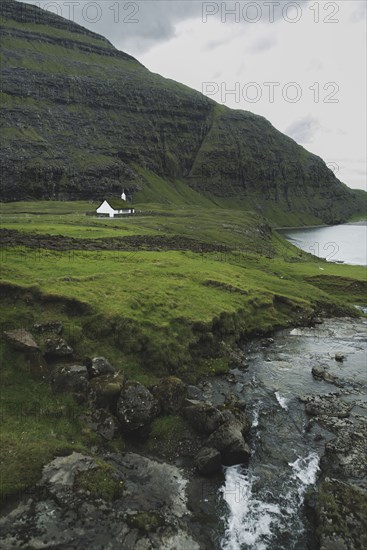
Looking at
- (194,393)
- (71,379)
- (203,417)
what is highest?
(71,379)

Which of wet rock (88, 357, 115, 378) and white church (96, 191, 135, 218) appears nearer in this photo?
wet rock (88, 357, 115, 378)

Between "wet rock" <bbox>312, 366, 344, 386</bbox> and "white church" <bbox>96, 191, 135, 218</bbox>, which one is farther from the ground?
"white church" <bbox>96, 191, 135, 218</bbox>

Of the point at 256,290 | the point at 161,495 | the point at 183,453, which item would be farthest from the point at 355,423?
the point at 256,290

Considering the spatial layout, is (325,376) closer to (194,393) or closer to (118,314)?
(194,393)

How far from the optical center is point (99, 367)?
31609 millimetres

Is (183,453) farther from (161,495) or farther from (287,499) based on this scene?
(287,499)

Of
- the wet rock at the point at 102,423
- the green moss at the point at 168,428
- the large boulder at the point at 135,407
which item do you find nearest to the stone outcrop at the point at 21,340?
the wet rock at the point at 102,423

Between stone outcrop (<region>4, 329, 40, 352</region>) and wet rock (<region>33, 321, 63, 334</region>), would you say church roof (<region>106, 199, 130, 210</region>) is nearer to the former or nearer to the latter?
wet rock (<region>33, 321, 63, 334</region>)

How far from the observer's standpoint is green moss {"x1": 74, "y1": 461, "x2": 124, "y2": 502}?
2198cm

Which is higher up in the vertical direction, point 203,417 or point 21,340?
point 21,340

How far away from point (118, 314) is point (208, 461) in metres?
17.3

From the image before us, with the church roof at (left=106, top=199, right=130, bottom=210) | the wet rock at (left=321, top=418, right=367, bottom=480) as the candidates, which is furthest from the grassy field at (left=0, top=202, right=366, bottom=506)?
the church roof at (left=106, top=199, right=130, bottom=210)

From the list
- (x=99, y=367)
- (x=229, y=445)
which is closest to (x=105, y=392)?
(x=99, y=367)

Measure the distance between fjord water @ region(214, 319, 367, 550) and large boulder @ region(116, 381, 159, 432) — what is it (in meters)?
6.71
